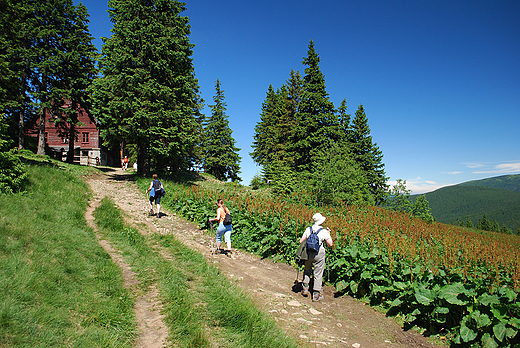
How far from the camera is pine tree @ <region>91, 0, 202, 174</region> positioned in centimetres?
1934

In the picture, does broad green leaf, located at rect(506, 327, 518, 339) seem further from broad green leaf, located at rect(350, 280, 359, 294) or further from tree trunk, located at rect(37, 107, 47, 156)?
tree trunk, located at rect(37, 107, 47, 156)

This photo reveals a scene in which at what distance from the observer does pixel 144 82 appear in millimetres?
20125

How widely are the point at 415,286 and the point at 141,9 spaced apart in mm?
23897

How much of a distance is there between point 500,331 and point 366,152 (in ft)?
118

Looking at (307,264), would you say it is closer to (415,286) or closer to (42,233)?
(415,286)

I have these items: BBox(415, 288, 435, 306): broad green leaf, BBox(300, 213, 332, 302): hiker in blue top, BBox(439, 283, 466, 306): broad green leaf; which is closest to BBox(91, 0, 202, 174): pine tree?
BBox(300, 213, 332, 302): hiker in blue top

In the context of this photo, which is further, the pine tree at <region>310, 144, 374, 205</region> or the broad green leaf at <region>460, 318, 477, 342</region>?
the pine tree at <region>310, 144, 374, 205</region>

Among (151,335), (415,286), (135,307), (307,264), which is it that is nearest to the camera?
(151,335)

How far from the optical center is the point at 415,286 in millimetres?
5547

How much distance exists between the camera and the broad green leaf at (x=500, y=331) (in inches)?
159

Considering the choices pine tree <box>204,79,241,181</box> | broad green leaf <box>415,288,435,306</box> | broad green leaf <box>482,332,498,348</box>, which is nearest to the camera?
broad green leaf <box>482,332,498,348</box>

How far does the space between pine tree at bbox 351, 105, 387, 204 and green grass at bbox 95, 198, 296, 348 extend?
110 feet

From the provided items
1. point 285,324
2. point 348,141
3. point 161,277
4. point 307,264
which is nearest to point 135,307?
point 161,277

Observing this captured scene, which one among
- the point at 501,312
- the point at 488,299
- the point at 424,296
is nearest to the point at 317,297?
the point at 424,296
